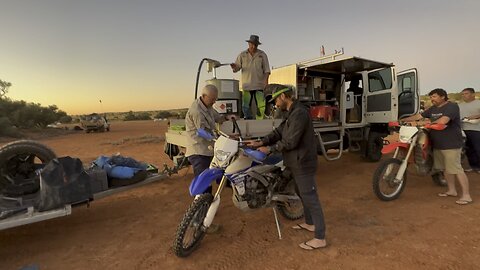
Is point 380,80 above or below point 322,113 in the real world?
above

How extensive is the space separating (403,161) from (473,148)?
3.14 metres

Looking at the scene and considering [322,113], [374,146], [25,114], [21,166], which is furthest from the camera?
[25,114]

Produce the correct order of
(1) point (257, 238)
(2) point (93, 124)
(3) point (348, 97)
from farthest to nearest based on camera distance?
(2) point (93, 124), (3) point (348, 97), (1) point (257, 238)

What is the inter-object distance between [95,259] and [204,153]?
178 centimetres

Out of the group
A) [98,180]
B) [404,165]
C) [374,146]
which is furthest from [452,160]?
[98,180]

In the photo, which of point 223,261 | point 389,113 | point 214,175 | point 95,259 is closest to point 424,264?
point 223,261

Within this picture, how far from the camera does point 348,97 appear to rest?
823 centimetres

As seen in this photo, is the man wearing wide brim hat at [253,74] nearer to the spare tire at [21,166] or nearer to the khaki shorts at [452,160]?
the khaki shorts at [452,160]

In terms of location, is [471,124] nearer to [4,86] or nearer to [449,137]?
[449,137]

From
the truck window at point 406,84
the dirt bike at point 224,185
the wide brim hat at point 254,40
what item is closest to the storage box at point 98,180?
the dirt bike at point 224,185

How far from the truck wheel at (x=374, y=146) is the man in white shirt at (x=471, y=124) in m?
1.99

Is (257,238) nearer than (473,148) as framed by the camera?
Yes

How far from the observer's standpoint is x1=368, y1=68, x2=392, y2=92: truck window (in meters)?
8.37

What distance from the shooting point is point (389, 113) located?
827cm
